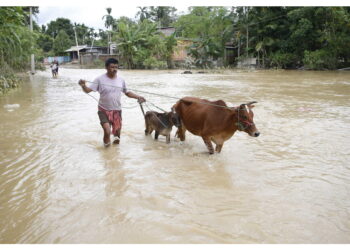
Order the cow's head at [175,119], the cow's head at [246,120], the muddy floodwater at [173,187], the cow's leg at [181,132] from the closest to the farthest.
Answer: the muddy floodwater at [173,187] → the cow's head at [246,120] → the cow's head at [175,119] → the cow's leg at [181,132]

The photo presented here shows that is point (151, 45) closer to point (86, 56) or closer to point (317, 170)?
point (86, 56)

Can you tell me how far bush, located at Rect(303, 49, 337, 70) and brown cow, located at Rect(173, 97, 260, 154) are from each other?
1094 inches

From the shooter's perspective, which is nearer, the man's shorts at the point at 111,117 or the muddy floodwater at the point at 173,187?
the muddy floodwater at the point at 173,187

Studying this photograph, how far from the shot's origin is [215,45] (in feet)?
128

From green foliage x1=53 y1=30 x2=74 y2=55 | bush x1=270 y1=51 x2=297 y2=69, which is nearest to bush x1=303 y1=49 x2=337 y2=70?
bush x1=270 y1=51 x2=297 y2=69

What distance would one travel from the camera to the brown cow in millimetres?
4852

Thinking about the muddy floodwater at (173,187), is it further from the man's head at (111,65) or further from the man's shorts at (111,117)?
the man's head at (111,65)

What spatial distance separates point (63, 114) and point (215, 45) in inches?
1270

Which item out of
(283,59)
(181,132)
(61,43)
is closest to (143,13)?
(61,43)

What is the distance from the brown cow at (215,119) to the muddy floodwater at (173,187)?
385 mm

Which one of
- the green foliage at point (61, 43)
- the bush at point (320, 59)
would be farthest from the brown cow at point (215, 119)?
the green foliage at point (61, 43)

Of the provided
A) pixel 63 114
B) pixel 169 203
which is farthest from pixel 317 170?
pixel 63 114

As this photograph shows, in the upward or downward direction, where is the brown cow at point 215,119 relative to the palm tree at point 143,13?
downward

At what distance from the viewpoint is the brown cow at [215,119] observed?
485cm
